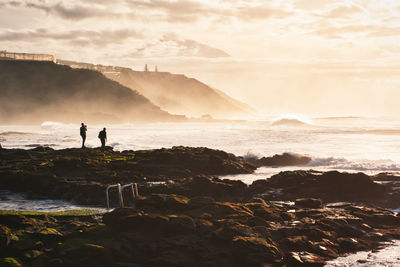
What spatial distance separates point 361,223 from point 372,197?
493 cm

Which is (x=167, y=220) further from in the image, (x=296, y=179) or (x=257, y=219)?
(x=296, y=179)

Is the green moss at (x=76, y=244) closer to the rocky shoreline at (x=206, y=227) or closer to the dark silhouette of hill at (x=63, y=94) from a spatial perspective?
the rocky shoreline at (x=206, y=227)

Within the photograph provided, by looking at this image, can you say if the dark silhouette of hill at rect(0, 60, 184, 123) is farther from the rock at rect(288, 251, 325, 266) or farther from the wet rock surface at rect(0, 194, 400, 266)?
the rock at rect(288, 251, 325, 266)

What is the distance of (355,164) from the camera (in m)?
27.8

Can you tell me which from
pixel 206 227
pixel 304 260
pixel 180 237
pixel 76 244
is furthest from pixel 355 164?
pixel 76 244

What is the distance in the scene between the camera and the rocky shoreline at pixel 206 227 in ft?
28.8

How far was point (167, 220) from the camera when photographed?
986 centimetres

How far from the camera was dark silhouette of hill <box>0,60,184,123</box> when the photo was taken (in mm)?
136875

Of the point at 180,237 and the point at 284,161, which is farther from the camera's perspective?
the point at 284,161

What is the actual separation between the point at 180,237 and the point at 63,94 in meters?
142

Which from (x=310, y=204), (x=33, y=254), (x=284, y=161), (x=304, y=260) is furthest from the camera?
(x=284, y=161)

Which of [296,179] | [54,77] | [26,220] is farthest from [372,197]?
[54,77]

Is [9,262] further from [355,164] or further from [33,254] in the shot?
[355,164]

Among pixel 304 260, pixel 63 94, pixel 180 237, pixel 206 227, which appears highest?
pixel 63 94
